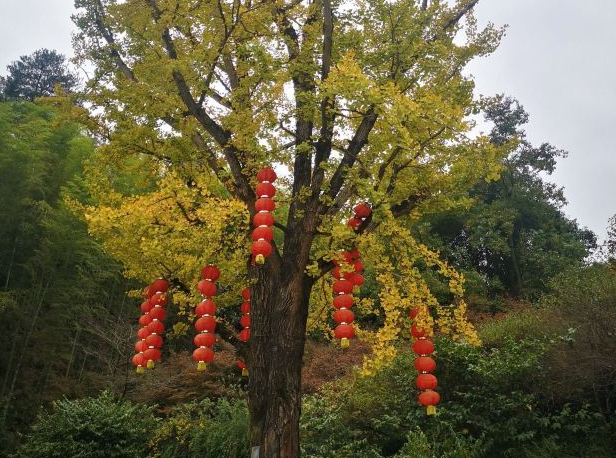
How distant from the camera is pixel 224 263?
471 centimetres

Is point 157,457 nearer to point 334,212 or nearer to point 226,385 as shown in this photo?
point 226,385

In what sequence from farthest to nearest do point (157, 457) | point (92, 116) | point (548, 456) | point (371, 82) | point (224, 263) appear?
point (157, 457)
point (548, 456)
point (92, 116)
point (224, 263)
point (371, 82)

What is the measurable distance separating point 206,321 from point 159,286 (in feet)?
3.16

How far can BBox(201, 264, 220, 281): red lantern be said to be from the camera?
179 inches

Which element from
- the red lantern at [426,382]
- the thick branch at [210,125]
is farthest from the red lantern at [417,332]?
the thick branch at [210,125]

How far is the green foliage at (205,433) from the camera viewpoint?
7.36m

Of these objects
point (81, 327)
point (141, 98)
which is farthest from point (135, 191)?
point (141, 98)

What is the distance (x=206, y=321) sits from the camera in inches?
173

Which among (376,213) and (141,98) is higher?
(141,98)

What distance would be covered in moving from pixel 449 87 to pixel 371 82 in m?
1.42

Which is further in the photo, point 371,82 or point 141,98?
point 141,98

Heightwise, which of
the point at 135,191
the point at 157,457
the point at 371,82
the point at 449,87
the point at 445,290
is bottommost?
the point at 157,457

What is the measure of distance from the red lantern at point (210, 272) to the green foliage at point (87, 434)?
4.89m

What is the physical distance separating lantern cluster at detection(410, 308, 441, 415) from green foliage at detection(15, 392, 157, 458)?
560 cm
